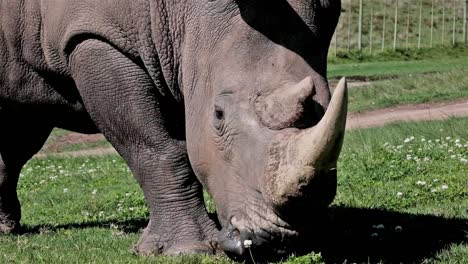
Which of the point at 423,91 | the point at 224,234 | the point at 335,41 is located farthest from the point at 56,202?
the point at 335,41

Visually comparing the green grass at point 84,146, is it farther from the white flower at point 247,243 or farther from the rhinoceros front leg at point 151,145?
the white flower at point 247,243

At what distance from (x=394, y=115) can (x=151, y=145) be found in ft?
35.8

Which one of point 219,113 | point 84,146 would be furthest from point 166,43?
point 84,146

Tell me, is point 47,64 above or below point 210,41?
below

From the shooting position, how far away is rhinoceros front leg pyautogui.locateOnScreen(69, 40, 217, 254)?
19.5 feet

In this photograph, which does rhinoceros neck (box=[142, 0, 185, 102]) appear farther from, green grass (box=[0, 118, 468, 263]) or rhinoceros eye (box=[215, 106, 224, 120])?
green grass (box=[0, 118, 468, 263])

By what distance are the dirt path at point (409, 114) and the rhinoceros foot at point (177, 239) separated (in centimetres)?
882

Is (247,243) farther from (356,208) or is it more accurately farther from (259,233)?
(356,208)

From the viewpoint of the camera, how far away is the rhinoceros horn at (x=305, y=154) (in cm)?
425

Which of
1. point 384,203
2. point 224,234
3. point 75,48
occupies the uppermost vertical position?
point 75,48

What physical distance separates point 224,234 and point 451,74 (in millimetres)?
15196

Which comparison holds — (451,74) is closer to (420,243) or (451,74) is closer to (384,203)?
(384,203)

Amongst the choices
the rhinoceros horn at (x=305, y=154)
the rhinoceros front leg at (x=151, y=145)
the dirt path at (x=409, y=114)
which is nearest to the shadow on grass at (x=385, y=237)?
the rhinoceros horn at (x=305, y=154)

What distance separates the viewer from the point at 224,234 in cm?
507
